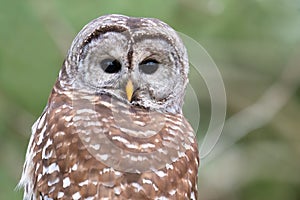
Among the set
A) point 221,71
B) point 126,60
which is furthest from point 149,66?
point 221,71

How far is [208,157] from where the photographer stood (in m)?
9.03

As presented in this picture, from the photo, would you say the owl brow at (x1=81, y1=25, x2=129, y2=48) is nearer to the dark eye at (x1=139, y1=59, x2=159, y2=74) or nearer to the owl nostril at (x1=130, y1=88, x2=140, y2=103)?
the dark eye at (x1=139, y1=59, x2=159, y2=74)

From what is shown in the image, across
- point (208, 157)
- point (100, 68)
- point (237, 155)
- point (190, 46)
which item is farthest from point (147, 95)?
point (237, 155)

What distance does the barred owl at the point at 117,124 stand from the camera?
484 centimetres

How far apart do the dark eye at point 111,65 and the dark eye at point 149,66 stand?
14 cm

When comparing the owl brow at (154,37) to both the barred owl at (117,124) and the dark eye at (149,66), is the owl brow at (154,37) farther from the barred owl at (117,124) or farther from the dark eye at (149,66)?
the dark eye at (149,66)

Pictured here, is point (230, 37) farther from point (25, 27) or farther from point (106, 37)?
point (106, 37)

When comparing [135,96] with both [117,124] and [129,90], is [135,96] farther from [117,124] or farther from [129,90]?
[117,124]

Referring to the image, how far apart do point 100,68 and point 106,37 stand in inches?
7.4

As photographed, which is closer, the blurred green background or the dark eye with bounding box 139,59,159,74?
the dark eye with bounding box 139,59,159,74

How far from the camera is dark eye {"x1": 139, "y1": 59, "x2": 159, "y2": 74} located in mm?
5387

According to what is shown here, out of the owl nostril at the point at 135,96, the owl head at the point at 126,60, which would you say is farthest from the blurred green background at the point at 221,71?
the owl nostril at the point at 135,96

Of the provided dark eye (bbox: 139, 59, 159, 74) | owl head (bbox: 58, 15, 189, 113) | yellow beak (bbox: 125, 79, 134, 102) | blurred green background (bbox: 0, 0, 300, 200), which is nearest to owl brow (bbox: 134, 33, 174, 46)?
owl head (bbox: 58, 15, 189, 113)

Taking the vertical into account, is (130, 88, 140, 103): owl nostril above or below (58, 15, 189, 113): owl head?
below
